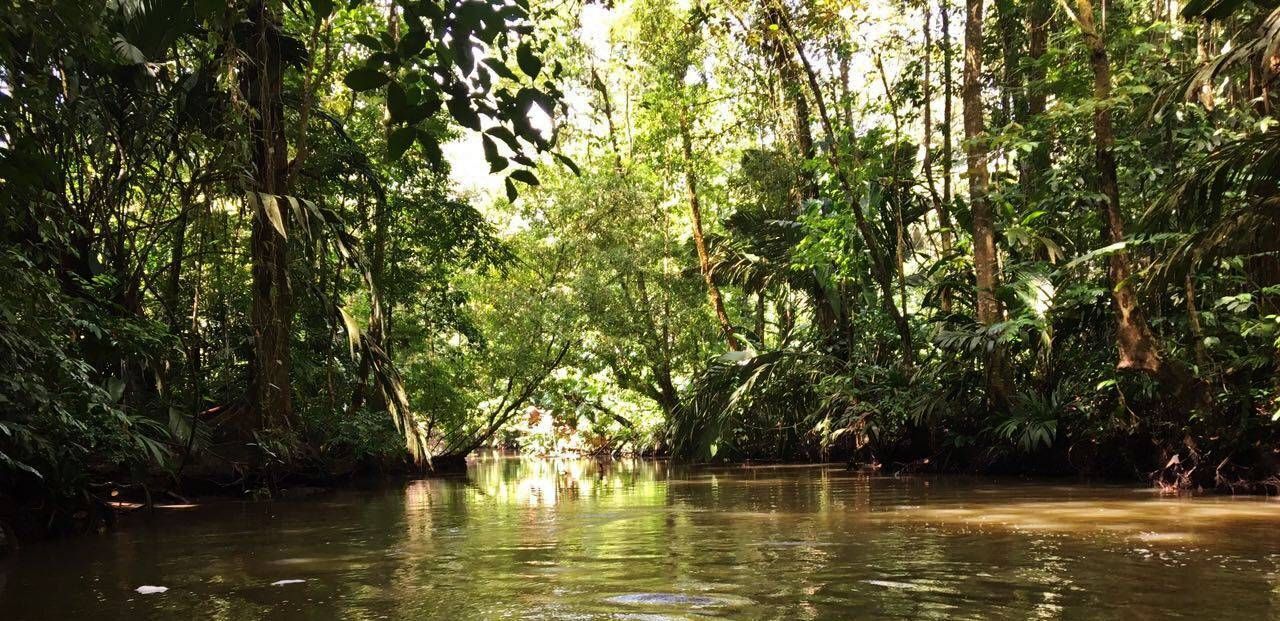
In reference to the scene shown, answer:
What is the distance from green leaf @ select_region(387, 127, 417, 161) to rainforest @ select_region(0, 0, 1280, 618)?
0.05 feet

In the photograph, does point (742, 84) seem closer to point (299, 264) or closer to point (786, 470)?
point (786, 470)

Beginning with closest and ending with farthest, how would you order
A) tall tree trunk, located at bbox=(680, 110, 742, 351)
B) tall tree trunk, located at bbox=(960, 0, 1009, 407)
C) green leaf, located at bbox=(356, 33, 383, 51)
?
green leaf, located at bbox=(356, 33, 383, 51) → tall tree trunk, located at bbox=(960, 0, 1009, 407) → tall tree trunk, located at bbox=(680, 110, 742, 351)

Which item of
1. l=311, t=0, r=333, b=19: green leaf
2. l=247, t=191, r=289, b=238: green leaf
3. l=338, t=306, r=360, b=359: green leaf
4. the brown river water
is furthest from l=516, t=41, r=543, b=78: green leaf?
l=338, t=306, r=360, b=359: green leaf

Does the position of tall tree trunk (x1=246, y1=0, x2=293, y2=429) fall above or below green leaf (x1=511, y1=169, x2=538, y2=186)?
above

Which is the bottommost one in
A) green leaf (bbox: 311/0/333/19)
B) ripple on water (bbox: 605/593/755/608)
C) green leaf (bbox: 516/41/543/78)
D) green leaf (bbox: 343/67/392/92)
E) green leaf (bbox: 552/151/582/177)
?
ripple on water (bbox: 605/593/755/608)

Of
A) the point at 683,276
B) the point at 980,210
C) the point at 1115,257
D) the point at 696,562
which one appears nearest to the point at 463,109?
the point at 696,562

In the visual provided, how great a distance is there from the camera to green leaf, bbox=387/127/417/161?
213cm

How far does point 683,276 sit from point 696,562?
1548cm

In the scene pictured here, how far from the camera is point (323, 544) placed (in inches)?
214

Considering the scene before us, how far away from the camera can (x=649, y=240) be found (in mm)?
19859

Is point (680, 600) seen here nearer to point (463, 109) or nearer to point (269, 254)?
point (463, 109)

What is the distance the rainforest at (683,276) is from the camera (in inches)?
148

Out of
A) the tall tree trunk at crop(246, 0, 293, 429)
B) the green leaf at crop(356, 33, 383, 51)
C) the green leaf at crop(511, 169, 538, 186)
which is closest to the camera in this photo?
the green leaf at crop(356, 33, 383, 51)

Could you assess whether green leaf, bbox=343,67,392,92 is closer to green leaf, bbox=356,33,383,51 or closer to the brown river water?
green leaf, bbox=356,33,383,51
